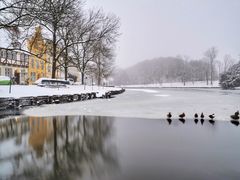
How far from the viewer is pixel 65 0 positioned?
28.3 m

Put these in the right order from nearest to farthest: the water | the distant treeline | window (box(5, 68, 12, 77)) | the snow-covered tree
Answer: the water
window (box(5, 68, 12, 77))
the snow-covered tree
the distant treeline

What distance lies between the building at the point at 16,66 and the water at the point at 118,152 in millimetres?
44131

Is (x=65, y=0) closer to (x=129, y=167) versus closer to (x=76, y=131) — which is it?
(x=76, y=131)

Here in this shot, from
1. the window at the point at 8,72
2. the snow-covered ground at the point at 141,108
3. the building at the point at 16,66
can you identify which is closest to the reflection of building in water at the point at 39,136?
the snow-covered ground at the point at 141,108

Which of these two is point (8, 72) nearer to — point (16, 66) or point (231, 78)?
point (16, 66)

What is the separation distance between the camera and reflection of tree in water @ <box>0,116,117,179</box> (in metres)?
5.85

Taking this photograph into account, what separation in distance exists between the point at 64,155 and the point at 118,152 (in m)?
1.59

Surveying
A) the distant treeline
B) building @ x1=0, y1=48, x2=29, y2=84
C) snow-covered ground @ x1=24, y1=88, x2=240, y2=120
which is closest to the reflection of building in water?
snow-covered ground @ x1=24, y1=88, x2=240, y2=120

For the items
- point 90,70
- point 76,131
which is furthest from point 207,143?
point 90,70

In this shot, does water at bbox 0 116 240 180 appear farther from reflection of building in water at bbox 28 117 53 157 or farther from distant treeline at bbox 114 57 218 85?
distant treeline at bbox 114 57 218 85

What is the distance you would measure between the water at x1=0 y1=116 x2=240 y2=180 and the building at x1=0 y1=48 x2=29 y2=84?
44131 millimetres

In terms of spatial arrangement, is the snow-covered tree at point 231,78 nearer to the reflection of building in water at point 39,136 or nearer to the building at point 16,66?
the building at point 16,66

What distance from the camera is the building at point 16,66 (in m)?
51.4

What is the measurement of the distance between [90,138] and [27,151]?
2503 millimetres
